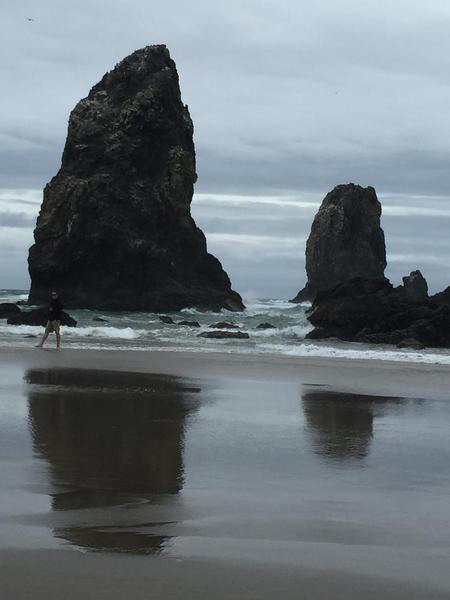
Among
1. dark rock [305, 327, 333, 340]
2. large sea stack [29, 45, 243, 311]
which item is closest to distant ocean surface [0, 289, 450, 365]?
dark rock [305, 327, 333, 340]

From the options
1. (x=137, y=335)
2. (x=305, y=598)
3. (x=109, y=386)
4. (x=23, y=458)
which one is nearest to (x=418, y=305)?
(x=137, y=335)

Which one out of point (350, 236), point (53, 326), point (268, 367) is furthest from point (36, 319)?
point (350, 236)

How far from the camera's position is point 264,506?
5152mm

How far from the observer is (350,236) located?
301 feet

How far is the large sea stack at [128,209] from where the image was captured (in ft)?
210

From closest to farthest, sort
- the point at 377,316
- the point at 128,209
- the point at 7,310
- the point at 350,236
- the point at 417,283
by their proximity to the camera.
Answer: the point at 377,316
the point at 7,310
the point at 128,209
the point at 417,283
the point at 350,236

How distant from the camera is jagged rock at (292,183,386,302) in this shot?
91.1 metres

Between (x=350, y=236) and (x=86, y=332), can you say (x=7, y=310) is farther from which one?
(x=350, y=236)

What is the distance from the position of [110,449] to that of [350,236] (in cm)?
8640

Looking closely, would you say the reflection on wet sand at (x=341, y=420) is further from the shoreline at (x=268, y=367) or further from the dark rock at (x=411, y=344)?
the dark rock at (x=411, y=344)

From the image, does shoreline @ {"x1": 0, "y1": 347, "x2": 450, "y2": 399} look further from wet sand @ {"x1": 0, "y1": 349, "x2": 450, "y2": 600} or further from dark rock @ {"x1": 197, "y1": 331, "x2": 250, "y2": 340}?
dark rock @ {"x1": 197, "y1": 331, "x2": 250, "y2": 340}

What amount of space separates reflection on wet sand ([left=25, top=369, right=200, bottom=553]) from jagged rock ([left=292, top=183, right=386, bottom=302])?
3151 inches

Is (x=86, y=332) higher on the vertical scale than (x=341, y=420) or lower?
higher

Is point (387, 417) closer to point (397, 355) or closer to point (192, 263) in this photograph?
point (397, 355)
